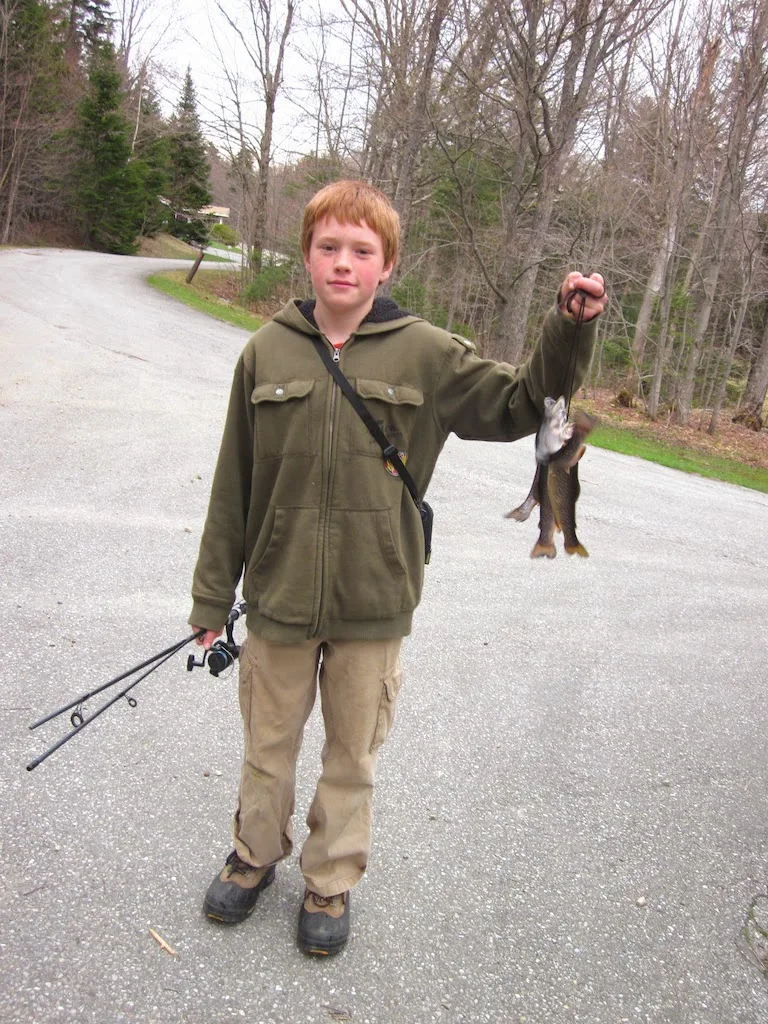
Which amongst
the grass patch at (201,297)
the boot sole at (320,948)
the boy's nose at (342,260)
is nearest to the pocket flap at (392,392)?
the boy's nose at (342,260)

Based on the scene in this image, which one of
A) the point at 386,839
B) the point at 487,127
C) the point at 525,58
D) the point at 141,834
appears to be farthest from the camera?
the point at 487,127

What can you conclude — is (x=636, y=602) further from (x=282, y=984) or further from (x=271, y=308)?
(x=271, y=308)

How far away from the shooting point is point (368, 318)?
6.70 feet

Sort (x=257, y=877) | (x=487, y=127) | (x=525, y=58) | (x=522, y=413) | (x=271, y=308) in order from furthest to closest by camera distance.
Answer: (x=271, y=308) → (x=487, y=127) → (x=525, y=58) → (x=257, y=877) → (x=522, y=413)

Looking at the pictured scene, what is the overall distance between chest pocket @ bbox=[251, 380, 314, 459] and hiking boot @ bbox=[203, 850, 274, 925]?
1259 millimetres

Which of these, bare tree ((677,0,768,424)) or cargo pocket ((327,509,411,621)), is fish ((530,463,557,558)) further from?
bare tree ((677,0,768,424))

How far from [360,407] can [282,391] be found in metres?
0.20

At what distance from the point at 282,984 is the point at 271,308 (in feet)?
72.7

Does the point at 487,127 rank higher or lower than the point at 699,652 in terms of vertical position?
higher

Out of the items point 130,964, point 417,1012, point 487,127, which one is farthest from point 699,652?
point 487,127

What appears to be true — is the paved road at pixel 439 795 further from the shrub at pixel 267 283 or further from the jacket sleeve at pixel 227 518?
the shrub at pixel 267 283

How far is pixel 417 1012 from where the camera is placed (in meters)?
2.05

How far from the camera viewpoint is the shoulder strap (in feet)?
6.43

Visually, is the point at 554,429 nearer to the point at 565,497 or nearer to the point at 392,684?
the point at 565,497
